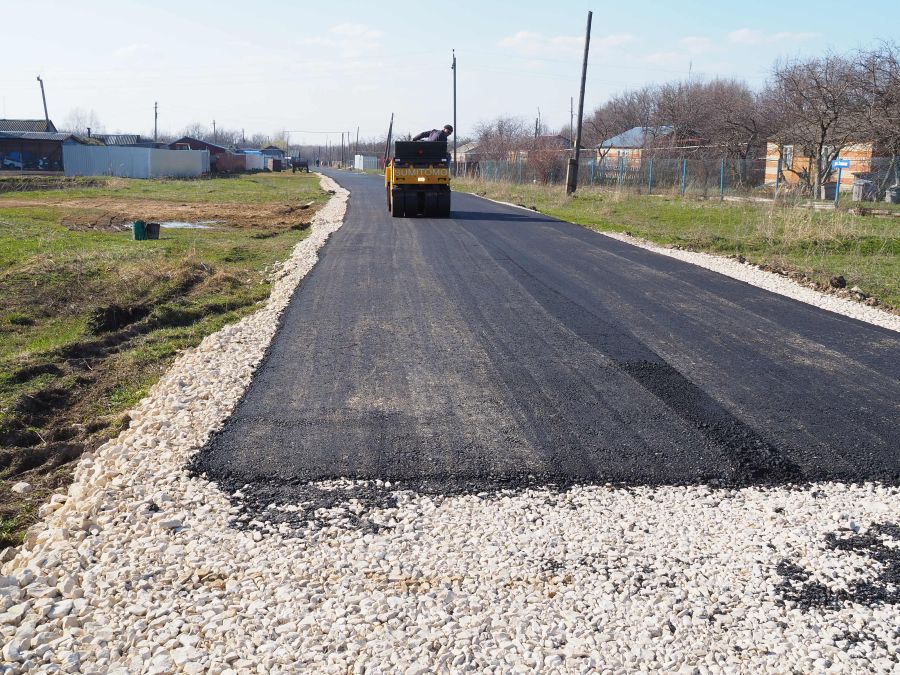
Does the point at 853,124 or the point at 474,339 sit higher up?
the point at 853,124

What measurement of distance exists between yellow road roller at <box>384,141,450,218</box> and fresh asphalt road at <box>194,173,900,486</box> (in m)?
11.5

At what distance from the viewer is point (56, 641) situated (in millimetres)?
3930

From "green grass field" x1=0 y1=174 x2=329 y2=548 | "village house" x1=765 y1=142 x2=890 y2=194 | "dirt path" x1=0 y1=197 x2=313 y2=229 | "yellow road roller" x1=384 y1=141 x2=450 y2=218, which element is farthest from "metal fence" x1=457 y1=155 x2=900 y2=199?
"green grass field" x1=0 y1=174 x2=329 y2=548

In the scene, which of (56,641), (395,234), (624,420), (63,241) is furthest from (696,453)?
(63,241)

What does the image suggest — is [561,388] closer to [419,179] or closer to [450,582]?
[450,582]

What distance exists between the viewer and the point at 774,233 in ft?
63.7

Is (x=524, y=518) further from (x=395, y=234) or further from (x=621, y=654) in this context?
(x=395, y=234)

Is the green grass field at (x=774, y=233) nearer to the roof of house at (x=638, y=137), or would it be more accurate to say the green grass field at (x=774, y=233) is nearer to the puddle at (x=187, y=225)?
the puddle at (x=187, y=225)

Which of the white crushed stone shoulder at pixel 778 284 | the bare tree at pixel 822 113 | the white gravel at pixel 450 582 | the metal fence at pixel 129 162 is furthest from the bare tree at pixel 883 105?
the metal fence at pixel 129 162

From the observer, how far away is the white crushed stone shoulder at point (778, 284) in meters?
11.1

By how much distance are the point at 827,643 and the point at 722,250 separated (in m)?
15.1

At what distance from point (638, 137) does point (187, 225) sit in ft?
170

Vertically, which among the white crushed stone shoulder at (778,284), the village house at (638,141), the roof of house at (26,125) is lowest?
the white crushed stone shoulder at (778,284)

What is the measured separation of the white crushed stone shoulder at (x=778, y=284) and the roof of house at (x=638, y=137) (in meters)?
46.7
